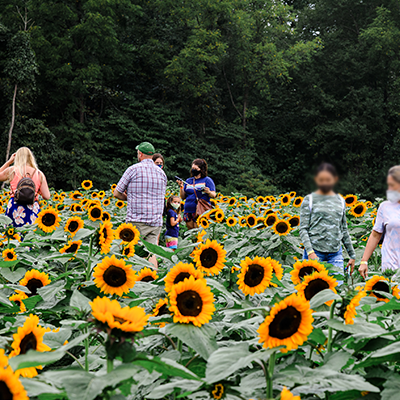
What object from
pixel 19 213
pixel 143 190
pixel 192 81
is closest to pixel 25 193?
pixel 19 213

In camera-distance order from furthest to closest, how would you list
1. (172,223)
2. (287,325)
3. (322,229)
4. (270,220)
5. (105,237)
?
(172,223)
(270,220)
(322,229)
(105,237)
(287,325)

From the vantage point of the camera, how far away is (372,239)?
3.77 metres

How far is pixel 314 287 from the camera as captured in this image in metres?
1.56

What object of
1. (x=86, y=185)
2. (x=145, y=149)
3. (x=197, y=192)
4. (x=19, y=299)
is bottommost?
(x=19, y=299)

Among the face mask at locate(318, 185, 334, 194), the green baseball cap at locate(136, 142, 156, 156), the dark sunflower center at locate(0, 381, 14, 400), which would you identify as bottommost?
the dark sunflower center at locate(0, 381, 14, 400)

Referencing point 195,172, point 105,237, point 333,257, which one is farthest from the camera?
point 195,172

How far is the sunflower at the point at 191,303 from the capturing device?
1.32 meters

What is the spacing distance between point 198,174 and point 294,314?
579 centimetres

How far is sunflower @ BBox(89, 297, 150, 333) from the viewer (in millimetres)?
995

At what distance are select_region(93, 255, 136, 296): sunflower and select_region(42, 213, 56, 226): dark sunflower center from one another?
6.67 ft

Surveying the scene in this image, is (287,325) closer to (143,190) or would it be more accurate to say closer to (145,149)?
(143,190)

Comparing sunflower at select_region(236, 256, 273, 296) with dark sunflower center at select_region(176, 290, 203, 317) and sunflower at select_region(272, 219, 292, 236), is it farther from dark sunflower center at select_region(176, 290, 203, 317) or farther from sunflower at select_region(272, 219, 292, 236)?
sunflower at select_region(272, 219, 292, 236)

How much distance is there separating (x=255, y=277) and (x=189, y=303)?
0.52 m

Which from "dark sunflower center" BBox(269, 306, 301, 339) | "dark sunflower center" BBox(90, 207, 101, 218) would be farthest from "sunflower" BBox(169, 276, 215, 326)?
"dark sunflower center" BBox(90, 207, 101, 218)
